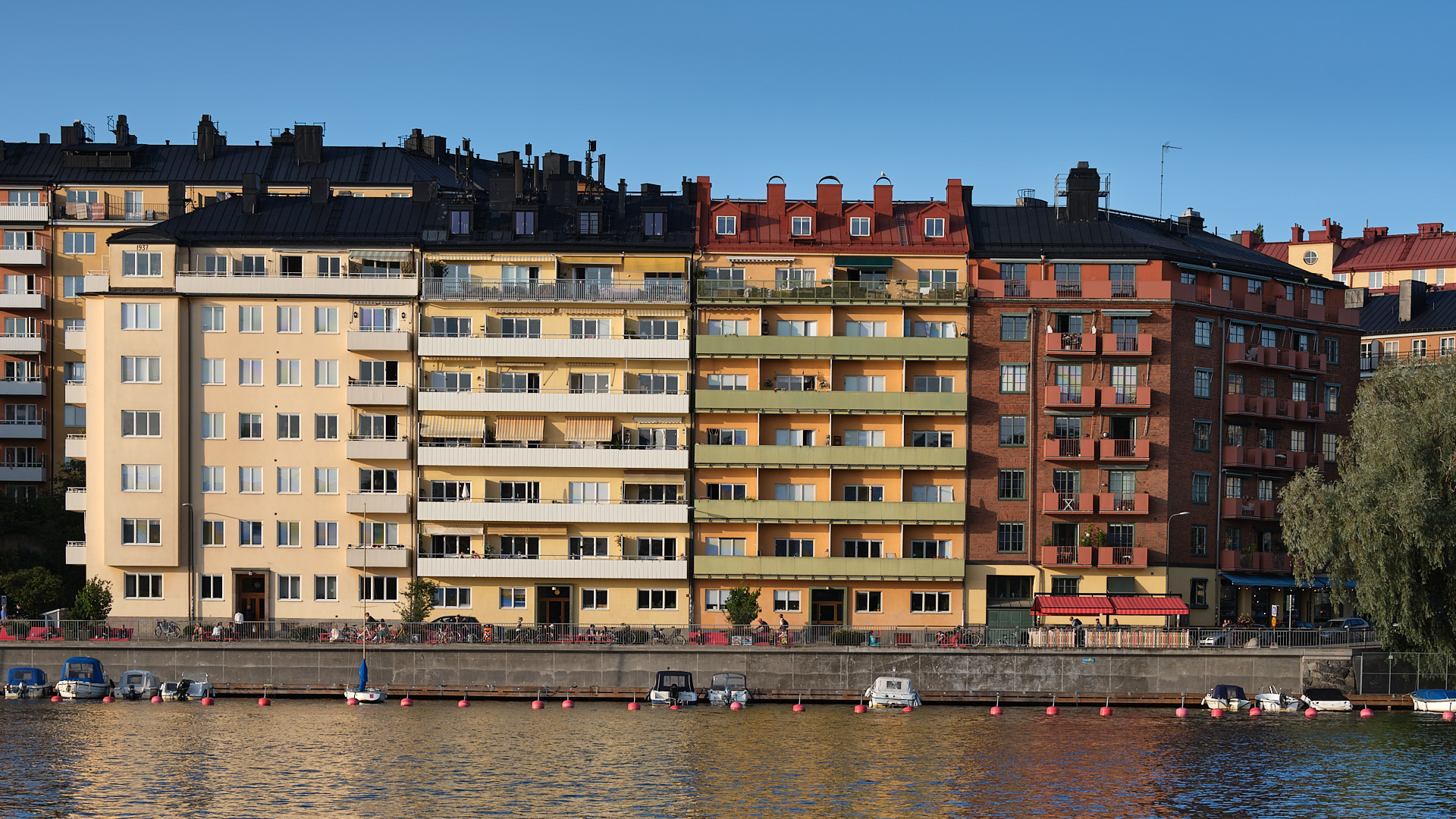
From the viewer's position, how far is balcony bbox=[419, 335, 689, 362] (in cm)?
11431

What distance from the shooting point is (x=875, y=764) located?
77312mm

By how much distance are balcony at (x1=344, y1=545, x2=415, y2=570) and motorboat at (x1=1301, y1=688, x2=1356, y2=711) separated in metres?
59.7

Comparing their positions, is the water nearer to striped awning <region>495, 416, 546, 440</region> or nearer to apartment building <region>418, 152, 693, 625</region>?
apartment building <region>418, 152, 693, 625</region>

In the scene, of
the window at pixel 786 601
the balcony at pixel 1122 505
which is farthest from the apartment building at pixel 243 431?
the balcony at pixel 1122 505

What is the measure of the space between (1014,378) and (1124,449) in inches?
358

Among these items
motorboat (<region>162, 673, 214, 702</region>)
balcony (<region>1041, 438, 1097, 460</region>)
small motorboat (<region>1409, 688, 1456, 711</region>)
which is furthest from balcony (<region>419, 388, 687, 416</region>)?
small motorboat (<region>1409, 688, 1456, 711</region>)

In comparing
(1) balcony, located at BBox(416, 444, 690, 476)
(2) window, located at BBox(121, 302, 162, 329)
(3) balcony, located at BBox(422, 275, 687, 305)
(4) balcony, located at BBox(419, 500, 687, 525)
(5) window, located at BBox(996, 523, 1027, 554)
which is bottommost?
(5) window, located at BBox(996, 523, 1027, 554)

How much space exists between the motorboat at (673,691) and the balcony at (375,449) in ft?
90.1

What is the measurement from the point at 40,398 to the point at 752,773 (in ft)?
288

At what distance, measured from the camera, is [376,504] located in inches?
4461

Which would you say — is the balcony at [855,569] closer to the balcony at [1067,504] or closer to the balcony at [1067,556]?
the balcony at [1067,556]

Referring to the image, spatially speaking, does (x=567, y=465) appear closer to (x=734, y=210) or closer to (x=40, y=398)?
(x=734, y=210)

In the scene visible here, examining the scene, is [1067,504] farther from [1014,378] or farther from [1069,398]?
[1014,378]

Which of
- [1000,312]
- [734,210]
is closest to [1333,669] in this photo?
[1000,312]
